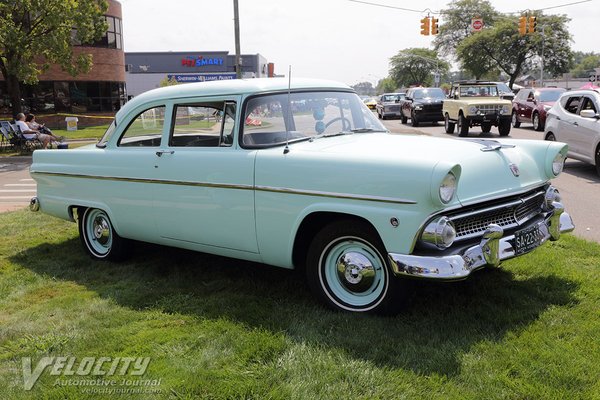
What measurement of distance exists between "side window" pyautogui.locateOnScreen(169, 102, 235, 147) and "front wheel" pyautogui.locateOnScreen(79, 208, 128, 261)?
1.29m

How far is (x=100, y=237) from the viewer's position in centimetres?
579

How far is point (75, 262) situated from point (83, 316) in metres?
1.63

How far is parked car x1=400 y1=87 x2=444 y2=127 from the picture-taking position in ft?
76.6

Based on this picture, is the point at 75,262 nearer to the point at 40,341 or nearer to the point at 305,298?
the point at 40,341

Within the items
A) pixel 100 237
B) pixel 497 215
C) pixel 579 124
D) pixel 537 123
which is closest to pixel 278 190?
pixel 497 215

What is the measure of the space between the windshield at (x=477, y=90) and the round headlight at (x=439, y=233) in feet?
55.1

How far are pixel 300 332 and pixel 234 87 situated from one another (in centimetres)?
212

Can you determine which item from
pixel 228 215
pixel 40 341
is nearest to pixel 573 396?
pixel 228 215

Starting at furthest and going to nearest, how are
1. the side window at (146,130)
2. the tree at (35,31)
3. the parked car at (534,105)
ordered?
the parked car at (534,105) → the tree at (35,31) → the side window at (146,130)

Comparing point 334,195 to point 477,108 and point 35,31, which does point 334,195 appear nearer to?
point 477,108

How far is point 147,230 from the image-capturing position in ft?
16.9

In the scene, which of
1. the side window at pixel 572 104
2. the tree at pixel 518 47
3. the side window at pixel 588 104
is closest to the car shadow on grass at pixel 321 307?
the side window at pixel 588 104

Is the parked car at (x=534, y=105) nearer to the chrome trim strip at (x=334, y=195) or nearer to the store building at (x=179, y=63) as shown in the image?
the chrome trim strip at (x=334, y=195)

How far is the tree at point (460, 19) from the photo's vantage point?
75812mm
